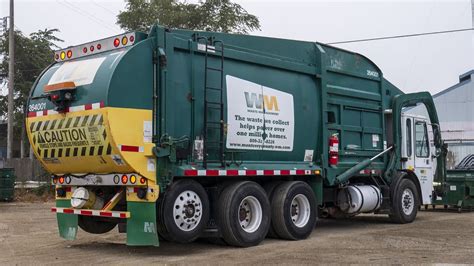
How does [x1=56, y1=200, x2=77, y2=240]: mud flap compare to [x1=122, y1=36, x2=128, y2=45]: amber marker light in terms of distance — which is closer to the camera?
[x1=122, y1=36, x2=128, y2=45]: amber marker light

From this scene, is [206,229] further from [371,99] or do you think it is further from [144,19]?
[144,19]

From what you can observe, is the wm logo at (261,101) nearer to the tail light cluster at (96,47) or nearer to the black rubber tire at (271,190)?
the black rubber tire at (271,190)

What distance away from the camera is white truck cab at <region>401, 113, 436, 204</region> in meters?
13.5

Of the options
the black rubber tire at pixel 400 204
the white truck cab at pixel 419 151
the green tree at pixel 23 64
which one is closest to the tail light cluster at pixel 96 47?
the black rubber tire at pixel 400 204

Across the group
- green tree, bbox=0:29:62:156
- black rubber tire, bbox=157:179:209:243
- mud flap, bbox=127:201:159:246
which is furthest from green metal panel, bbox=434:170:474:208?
green tree, bbox=0:29:62:156

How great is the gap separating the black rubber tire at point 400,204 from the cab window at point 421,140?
0.94 m

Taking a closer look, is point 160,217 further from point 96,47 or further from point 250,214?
point 96,47

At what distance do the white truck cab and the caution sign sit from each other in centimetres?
791

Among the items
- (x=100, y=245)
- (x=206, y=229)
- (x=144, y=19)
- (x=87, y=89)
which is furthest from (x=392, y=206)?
(x=144, y=19)

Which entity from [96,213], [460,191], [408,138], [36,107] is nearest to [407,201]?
[408,138]

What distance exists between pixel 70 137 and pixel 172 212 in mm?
1897

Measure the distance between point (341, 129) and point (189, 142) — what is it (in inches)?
168

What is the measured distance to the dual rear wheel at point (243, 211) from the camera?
818cm

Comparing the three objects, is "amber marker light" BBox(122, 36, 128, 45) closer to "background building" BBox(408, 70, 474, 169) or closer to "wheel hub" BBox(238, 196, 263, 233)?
"wheel hub" BBox(238, 196, 263, 233)
